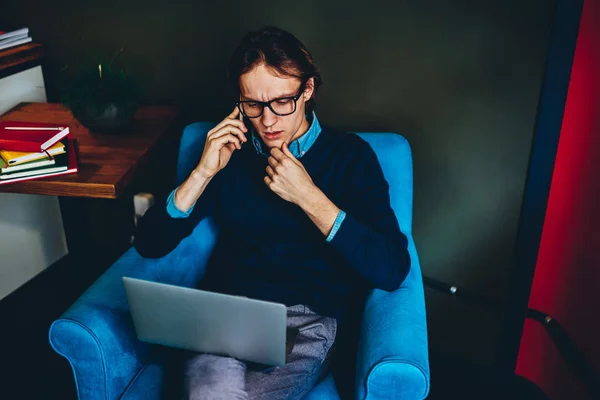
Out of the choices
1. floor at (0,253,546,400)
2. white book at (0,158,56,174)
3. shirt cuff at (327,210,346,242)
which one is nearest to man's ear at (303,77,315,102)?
shirt cuff at (327,210,346,242)

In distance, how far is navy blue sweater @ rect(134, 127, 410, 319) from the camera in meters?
1.52

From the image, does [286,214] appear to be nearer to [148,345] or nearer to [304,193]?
[304,193]

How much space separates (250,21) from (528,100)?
1036 millimetres

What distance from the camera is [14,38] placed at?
207 centimetres

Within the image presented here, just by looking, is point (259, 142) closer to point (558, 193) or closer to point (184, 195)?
point (184, 195)

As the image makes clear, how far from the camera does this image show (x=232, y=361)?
1.32 meters

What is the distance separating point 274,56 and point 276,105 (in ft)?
0.44

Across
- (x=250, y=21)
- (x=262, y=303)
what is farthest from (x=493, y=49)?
(x=262, y=303)

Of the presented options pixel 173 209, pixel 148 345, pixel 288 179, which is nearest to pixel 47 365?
pixel 148 345

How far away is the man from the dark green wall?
0.43 m

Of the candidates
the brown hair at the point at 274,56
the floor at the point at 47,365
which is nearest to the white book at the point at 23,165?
the brown hair at the point at 274,56

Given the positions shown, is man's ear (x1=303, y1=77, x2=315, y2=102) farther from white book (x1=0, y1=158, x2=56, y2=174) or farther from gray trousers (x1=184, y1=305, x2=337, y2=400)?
white book (x1=0, y1=158, x2=56, y2=174)

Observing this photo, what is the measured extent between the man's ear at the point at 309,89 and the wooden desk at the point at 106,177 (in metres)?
0.59

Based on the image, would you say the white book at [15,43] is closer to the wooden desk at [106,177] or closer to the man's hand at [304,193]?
the wooden desk at [106,177]
